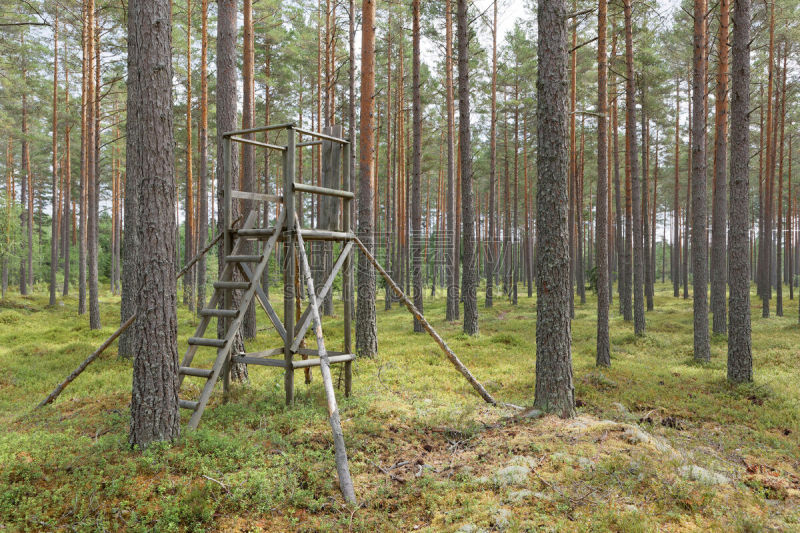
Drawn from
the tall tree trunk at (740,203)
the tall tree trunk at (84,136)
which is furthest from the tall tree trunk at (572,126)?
the tall tree trunk at (84,136)

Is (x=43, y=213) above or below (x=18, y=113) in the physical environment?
below

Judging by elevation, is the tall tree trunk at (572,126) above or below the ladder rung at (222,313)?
above

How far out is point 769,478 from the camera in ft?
17.5

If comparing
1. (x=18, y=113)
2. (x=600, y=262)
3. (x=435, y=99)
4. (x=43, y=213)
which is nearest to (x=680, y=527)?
(x=600, y=262)

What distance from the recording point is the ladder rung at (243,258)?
6.79 meters

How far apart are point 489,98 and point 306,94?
→ 403 inches

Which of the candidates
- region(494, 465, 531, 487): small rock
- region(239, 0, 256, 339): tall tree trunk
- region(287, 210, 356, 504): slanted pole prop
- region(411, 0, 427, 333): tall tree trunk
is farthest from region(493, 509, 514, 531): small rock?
region(411, 0, 427, 333): tall tree trunk

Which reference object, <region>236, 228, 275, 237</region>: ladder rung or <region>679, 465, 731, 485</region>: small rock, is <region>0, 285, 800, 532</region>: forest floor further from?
<region>236, 228, 275, 237</region>: ladder rung

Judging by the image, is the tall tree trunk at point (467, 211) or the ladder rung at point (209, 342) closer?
the ladder rung at point (209, 342)

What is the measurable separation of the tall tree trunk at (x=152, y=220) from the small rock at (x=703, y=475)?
5442 millimetres

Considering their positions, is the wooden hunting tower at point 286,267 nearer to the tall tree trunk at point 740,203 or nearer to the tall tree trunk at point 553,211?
the tall tree trunk at point 553,211

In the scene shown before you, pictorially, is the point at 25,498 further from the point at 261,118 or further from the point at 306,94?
the point at 306,94

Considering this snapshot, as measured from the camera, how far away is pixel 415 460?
17.8 ft

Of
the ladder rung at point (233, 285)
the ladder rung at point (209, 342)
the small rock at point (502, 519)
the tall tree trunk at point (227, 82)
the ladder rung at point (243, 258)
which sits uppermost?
the tall tree trunk at point (227, 82)
